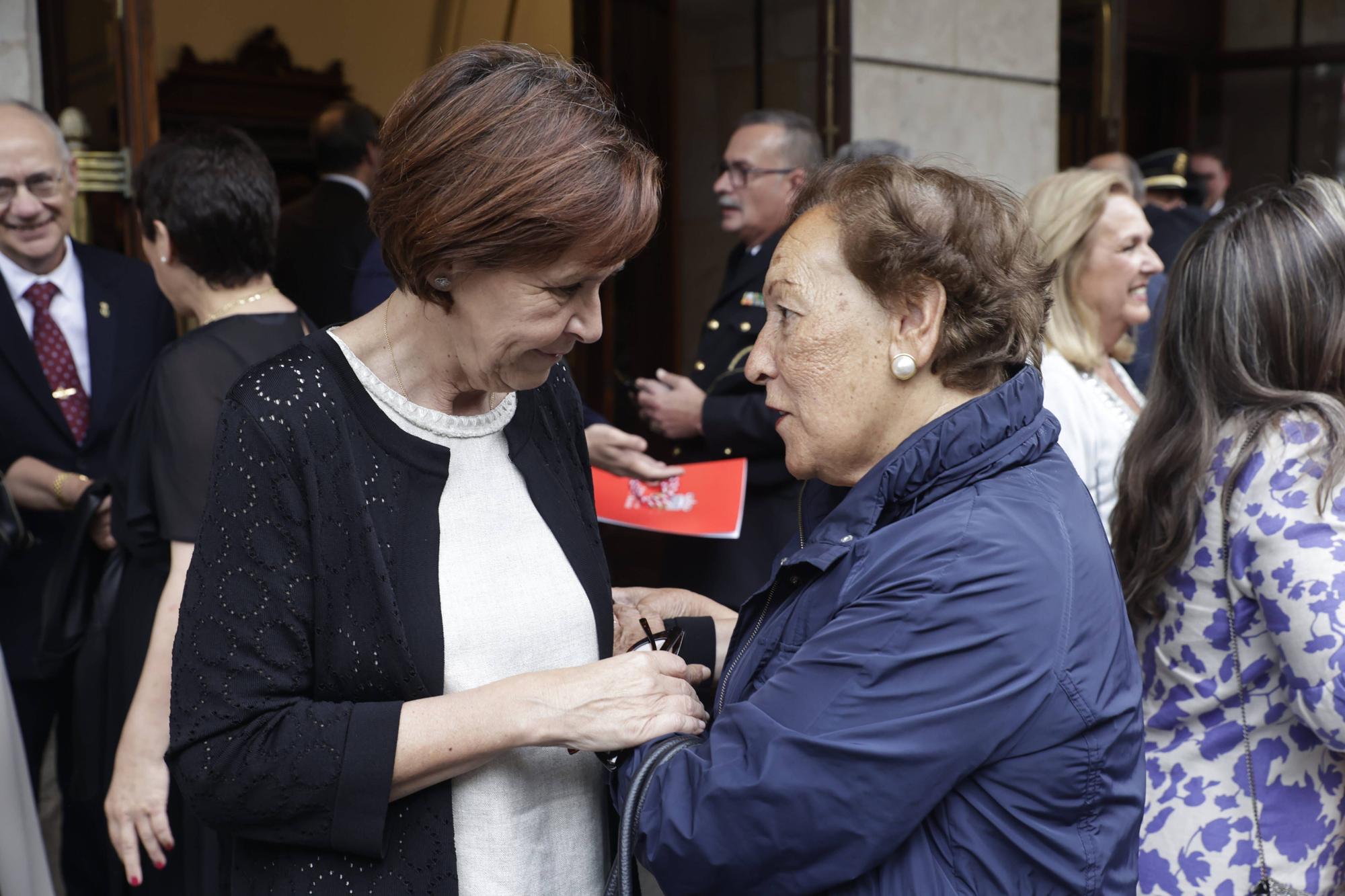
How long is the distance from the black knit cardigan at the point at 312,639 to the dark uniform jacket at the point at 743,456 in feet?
6.83

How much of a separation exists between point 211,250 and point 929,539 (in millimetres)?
1862

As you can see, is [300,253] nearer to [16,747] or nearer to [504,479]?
[16,747]

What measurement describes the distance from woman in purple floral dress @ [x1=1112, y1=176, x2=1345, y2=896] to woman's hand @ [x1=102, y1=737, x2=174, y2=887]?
5.92 feet

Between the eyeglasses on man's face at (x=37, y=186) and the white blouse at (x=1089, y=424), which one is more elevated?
the eyeglasses on man's face at (x=37, y=186)

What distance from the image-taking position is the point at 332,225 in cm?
530

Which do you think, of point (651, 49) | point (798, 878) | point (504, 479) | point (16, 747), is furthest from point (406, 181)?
point (651, 49)

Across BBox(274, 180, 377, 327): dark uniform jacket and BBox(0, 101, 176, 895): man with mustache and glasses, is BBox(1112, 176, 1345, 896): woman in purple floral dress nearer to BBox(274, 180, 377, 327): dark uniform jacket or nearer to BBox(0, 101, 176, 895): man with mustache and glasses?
BBox(0, 101, 176, 895): man with mustache and glasses

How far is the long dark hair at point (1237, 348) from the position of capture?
2123 mm

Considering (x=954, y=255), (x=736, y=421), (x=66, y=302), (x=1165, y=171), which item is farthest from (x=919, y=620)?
(x=1165, y=171)

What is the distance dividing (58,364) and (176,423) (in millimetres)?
1123

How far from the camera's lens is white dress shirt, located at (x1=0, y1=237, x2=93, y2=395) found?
338 centimetres

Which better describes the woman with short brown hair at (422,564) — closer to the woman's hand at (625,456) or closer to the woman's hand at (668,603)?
the woman's hand at (668,603)

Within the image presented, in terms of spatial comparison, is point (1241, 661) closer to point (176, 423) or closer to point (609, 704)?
point (609, 704)

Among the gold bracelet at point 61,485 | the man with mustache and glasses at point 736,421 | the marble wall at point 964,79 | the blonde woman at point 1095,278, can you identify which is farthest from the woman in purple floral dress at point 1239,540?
the marble wall at point 964,79
